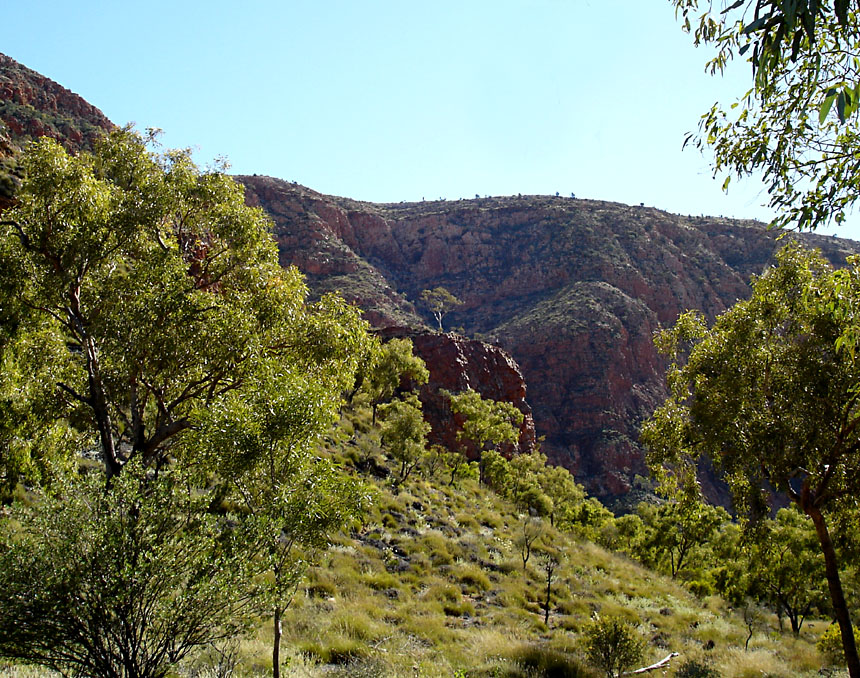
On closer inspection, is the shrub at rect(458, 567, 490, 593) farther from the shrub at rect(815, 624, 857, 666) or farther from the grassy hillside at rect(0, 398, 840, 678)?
the shrub at rect(815, 624, 857, 666)

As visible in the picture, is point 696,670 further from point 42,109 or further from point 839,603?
point 42,109

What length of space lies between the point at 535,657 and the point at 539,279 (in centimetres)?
9729

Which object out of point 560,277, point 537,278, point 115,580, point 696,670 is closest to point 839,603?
point 696,670

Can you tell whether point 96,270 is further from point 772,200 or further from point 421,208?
point 421,208

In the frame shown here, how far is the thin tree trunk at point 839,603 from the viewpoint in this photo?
9.63 metres

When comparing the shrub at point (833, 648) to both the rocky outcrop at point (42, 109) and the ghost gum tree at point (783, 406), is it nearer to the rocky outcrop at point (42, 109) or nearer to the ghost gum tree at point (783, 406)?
the ghost gum tree at point (783, 406)

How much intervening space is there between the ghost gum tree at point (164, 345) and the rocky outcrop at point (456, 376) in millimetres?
48547

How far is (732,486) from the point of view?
38.4 ft

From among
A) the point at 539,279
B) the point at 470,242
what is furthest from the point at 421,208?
the point at 539,279

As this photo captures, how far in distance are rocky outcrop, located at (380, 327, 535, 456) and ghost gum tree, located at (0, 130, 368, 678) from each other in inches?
1911

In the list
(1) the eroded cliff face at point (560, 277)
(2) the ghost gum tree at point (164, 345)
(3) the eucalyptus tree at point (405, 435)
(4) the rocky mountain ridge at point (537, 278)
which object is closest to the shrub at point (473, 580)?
(2) the ghost gum tree at point (164, 345)

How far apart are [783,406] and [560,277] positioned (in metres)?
93.9

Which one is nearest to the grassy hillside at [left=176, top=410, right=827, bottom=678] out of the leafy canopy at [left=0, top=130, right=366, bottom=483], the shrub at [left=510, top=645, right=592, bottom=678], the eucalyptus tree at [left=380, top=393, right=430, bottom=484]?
the shrub at [left=510, top=645, right=592, bottom=678]

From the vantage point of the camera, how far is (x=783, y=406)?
10523 mm
